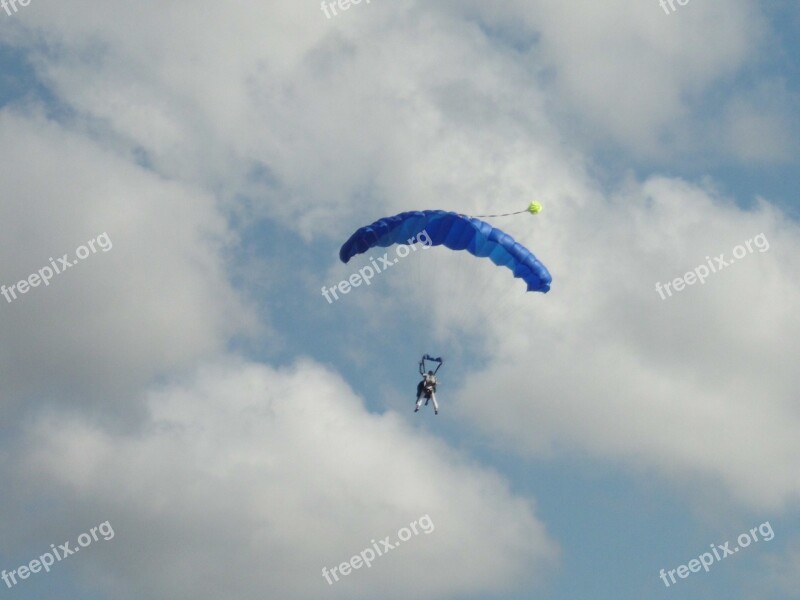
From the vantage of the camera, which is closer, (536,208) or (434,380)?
(536,208)

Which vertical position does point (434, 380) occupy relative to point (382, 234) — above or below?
below

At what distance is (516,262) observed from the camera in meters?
55.4

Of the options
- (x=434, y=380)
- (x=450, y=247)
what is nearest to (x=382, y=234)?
(x=450, y=247)

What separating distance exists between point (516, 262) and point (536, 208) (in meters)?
3.50

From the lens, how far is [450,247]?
55.4 metres

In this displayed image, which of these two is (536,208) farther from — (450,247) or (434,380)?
(434,380)

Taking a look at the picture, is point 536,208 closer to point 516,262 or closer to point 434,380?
point 516,262

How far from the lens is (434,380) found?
2228 inches

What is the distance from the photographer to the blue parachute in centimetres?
5472

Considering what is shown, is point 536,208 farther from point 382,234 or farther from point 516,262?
point 382,234

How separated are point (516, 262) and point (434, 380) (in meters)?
6.22

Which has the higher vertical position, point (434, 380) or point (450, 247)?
point (450, 247)

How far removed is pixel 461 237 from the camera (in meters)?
54.9

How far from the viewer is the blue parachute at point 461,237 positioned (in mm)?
54719
